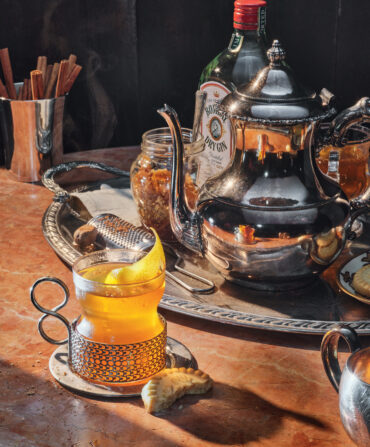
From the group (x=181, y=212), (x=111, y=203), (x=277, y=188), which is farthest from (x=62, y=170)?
(x=277, y=188)

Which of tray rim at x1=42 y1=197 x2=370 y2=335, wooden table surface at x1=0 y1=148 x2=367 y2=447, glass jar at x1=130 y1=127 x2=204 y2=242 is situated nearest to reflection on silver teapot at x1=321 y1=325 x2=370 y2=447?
wooden table surface at x1=0 y1=148 x2=367 y2=447

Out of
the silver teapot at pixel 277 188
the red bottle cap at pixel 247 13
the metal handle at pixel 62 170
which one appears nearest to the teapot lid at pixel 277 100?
the silver teapot at pixel 277 188

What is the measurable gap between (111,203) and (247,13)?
0.40m

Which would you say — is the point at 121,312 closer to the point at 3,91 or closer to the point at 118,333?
the point at 118,333

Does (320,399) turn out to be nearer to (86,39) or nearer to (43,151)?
(43,151)

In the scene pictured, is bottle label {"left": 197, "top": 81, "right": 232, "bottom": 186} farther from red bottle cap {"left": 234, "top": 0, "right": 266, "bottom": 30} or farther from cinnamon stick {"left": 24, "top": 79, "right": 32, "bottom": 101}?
cinnamon stick {"left": 24, "top": 79, "right": 32, "bottom": 101}

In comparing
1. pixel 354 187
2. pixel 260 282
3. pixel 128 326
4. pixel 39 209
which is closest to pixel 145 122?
pixel 39 209

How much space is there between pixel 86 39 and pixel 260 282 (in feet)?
3.67

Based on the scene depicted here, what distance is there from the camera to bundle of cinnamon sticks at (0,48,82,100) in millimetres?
1462

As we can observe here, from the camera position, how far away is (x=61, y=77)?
4.82ft

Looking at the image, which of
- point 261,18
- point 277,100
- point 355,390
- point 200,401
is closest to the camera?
point 355,390

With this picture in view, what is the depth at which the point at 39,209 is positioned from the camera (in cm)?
129

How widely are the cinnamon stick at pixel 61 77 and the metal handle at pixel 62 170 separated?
0.66 feet

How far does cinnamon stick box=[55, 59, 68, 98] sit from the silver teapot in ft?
2.07
